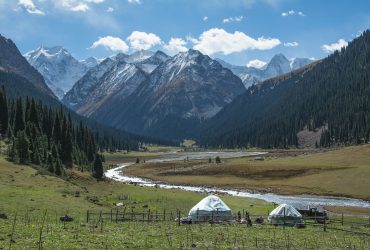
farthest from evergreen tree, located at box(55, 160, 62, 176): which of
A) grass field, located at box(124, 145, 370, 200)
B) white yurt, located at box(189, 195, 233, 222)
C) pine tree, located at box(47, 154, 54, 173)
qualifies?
grass field, located at box(124, 145, 370, 200)

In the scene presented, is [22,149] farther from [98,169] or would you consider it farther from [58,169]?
[98,169]

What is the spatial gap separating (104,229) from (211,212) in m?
22.3

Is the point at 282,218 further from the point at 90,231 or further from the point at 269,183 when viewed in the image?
the point at 269,183

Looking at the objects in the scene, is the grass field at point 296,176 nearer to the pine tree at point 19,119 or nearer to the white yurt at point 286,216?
the white yurt at point 286,216

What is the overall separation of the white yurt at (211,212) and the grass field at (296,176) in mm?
49544

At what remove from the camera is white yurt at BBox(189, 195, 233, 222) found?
65438 mm

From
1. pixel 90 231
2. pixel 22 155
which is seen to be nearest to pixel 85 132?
pixel 22 155

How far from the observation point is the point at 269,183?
133625 millimetres

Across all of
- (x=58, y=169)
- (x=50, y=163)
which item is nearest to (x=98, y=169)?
(x=50, y=163)

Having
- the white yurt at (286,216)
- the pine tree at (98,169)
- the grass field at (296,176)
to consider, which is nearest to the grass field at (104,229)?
the white yurt at (286,216)

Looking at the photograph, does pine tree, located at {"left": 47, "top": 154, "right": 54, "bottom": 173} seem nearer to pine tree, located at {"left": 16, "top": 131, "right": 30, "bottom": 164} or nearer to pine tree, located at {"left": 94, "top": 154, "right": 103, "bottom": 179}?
pine tree, located at {"left": 16, "top": 131, "right": 30, "bottom": 164}

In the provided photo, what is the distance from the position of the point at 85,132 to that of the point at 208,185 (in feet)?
157

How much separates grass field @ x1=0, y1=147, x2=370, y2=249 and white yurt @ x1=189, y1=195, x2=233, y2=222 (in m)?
5.61

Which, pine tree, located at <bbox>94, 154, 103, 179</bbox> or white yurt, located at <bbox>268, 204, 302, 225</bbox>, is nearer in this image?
white yurt, located at <bbox>268, 204, 302, 225</bbox>
